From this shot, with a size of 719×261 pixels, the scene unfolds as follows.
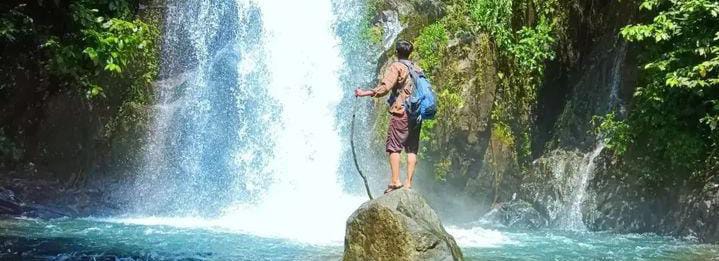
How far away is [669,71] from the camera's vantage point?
10898mm

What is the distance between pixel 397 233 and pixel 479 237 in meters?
4.40

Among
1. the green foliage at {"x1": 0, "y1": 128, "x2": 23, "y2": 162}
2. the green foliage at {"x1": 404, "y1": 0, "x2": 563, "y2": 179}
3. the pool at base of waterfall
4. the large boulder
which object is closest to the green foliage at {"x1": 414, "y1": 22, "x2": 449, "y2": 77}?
the green foliage at {"x1": 404, "y1": 0, "x2": 563, "y2": 179}

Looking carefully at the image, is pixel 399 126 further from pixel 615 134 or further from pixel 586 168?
pixel 586 168

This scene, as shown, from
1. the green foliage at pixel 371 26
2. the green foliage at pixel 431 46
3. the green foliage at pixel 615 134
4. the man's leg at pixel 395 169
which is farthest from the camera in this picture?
the green foliage at pixel 371 26

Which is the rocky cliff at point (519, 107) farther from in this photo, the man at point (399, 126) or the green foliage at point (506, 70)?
the man at point (399, 126)

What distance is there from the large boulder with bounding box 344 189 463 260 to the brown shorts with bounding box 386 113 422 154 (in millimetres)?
608

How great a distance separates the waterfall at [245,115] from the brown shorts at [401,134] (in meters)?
6.76

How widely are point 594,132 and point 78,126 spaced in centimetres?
975

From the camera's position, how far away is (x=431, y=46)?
579 inches

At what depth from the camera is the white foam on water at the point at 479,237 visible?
9938 mm

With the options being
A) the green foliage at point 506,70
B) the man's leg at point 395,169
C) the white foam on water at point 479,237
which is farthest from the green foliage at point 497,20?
the man's leg at point 395,169

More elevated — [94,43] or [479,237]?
[94,43]

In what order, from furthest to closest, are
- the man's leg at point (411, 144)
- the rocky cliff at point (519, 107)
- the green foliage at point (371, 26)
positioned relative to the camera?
the green foliage at point (371, 26) → the rocky cliff at point (519, 107) → the man's leg at point (411, 144)

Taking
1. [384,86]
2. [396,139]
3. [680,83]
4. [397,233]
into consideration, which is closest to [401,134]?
[396,139]
